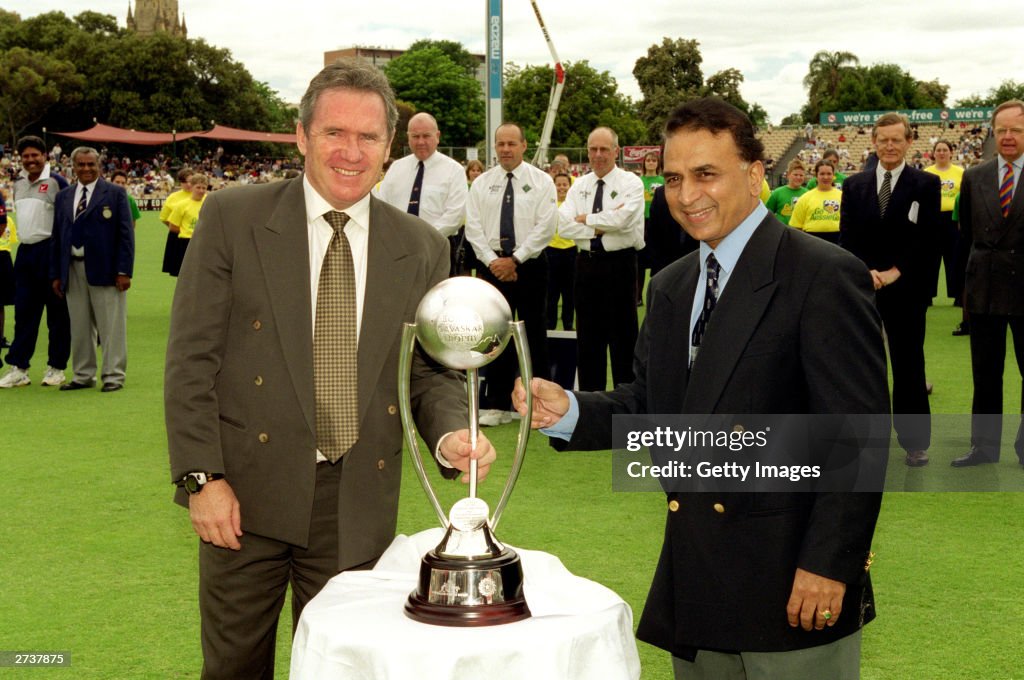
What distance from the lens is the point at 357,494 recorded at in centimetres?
294

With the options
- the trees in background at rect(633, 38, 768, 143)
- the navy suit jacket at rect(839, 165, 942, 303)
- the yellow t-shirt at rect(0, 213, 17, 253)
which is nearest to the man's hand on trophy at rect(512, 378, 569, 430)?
the navy suit jacket at rect(839, 165, 942, 303)

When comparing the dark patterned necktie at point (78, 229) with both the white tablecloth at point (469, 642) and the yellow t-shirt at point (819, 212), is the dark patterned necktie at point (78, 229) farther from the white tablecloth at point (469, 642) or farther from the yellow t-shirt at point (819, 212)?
the white tablecloth at point (469, 642)

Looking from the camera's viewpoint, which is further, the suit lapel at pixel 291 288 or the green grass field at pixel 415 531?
the green grass field at pixel 415 531

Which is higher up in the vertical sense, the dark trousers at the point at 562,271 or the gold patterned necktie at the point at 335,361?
the gold patterned necktie at the point at 335,361

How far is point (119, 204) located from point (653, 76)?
281ft

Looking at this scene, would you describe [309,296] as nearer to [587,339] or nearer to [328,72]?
[328,72]

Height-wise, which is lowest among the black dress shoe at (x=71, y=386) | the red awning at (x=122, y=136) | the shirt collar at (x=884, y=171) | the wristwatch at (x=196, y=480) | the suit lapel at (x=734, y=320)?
the black dress shoe at (x=71, y=386)

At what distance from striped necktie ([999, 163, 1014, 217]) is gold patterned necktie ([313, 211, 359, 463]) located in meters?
5.55

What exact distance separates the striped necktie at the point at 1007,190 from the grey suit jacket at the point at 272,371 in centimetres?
537

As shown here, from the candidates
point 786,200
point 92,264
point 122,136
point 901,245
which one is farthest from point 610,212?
point 122,136

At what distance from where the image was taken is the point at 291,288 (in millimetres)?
2881

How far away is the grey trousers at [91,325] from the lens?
10.8 metres

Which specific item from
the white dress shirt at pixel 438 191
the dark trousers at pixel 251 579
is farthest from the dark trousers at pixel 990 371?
the dark trousers at pixel 251 579

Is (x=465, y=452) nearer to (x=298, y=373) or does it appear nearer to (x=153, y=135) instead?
(x=298, y=373)
